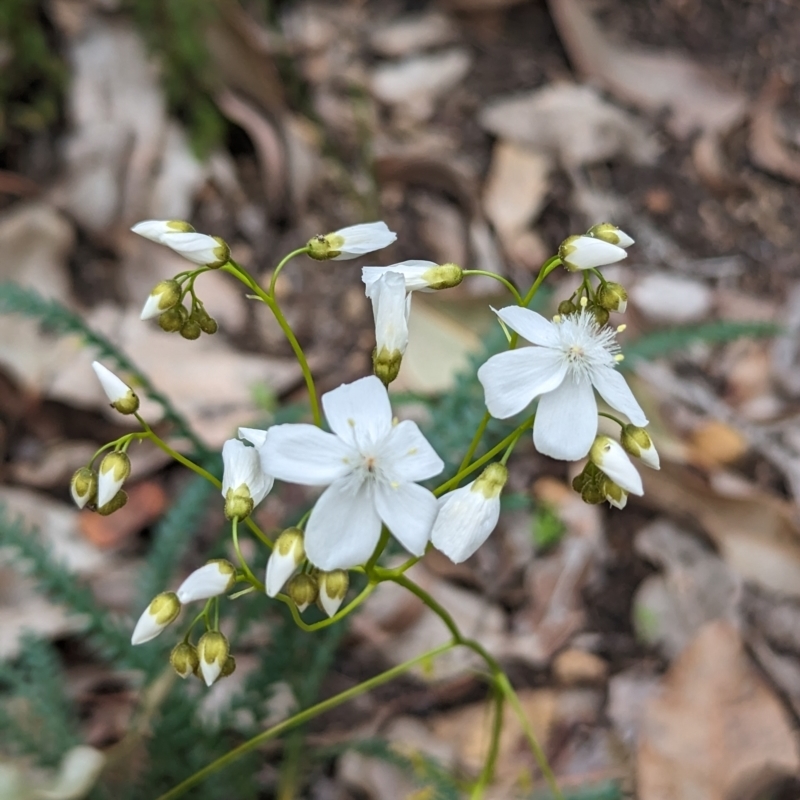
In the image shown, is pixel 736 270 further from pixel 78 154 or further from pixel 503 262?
pixel 78 154

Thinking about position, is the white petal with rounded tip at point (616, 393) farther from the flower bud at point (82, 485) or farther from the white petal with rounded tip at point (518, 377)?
the flower bud at point (82, 485)

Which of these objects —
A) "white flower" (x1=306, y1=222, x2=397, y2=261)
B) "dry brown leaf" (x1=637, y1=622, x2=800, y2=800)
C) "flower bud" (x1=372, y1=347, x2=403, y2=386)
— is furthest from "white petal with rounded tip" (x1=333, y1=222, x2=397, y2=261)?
"dry brown leaf" (x1=637, y1=622, x2=800, y2=800)

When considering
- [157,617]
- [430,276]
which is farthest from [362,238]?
[157,617]

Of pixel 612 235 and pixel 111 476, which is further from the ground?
pixel 612 235

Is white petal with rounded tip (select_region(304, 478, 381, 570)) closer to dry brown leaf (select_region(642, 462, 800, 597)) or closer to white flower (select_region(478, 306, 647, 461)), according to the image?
white flower (select_region(478, 306, 647, 461))

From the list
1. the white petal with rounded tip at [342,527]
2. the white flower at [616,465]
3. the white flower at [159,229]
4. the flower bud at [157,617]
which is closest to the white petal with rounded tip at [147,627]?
the flower bud at [157,617]

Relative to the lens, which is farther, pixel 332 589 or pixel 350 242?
pixel 350 242

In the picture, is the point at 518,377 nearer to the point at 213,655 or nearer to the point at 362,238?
the point at 362,238
